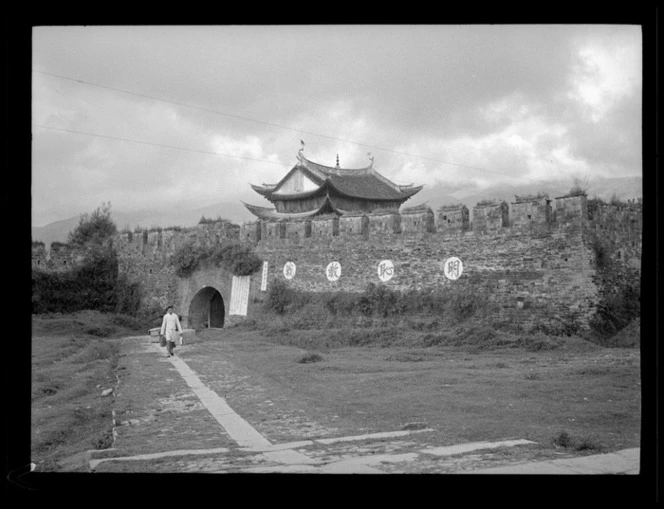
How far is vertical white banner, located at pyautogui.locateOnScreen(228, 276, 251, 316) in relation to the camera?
11.7 meters

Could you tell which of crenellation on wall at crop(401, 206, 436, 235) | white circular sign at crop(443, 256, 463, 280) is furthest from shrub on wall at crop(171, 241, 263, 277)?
white circular sign at crop(443, 256, 463, 280)

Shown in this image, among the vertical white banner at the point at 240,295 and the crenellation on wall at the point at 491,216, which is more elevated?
the crenellation on wall at the point at 491,216

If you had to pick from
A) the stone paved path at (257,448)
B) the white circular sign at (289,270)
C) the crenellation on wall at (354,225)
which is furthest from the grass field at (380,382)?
the crenellation on wall at (354,225)

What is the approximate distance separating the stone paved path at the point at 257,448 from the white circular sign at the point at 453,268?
162 inches

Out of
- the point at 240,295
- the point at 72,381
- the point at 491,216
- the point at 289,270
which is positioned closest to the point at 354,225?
the point at 289,270

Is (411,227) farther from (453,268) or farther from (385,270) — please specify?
(453,268)

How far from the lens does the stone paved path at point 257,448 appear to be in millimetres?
4469

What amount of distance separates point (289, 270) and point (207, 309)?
6.98 ft

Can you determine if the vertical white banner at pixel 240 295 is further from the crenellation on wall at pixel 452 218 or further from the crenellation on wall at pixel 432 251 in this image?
the crenellation on wall at pixel 452 218
